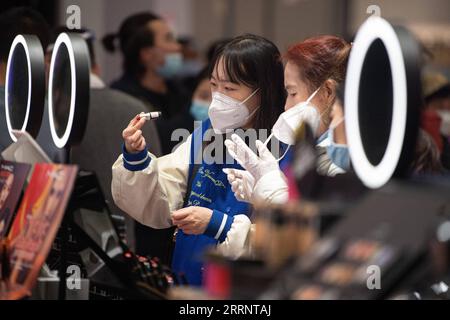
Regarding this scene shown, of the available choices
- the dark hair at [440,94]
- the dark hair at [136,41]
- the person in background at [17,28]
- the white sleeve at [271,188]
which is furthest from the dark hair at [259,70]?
the dark hair at [136,41]

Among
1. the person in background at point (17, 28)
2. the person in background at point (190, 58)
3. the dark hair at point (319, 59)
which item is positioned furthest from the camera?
the person in background at point (190, 58)

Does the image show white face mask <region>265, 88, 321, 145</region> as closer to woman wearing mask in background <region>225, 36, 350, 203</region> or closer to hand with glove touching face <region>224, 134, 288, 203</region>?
woman wearing mask in background <region>225, 36, 350, 203</region>

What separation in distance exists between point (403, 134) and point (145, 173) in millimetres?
1177

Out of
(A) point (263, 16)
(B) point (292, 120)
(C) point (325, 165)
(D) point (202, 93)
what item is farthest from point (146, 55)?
(A) point (263, 16)

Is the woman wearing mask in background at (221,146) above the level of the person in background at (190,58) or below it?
above

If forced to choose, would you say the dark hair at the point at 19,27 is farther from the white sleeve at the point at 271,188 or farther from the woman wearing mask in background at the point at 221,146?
the white sleeve at the point at 271,188

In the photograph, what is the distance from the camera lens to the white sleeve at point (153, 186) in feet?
9.38

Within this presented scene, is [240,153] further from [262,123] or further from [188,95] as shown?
[188,95]

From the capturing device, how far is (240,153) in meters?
2.51

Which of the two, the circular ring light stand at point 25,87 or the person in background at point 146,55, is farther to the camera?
the person in background at point 146,55

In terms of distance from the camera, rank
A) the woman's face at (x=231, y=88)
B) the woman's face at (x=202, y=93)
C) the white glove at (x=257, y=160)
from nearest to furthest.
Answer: the white glove at (x=257, y=160)
the woman's face at (x=231, y=88)
the woman's face at (x=202, y=93)

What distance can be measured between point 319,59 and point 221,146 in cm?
38

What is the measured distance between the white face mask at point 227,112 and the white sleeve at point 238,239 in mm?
310

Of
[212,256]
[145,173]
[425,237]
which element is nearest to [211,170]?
[145,173]
